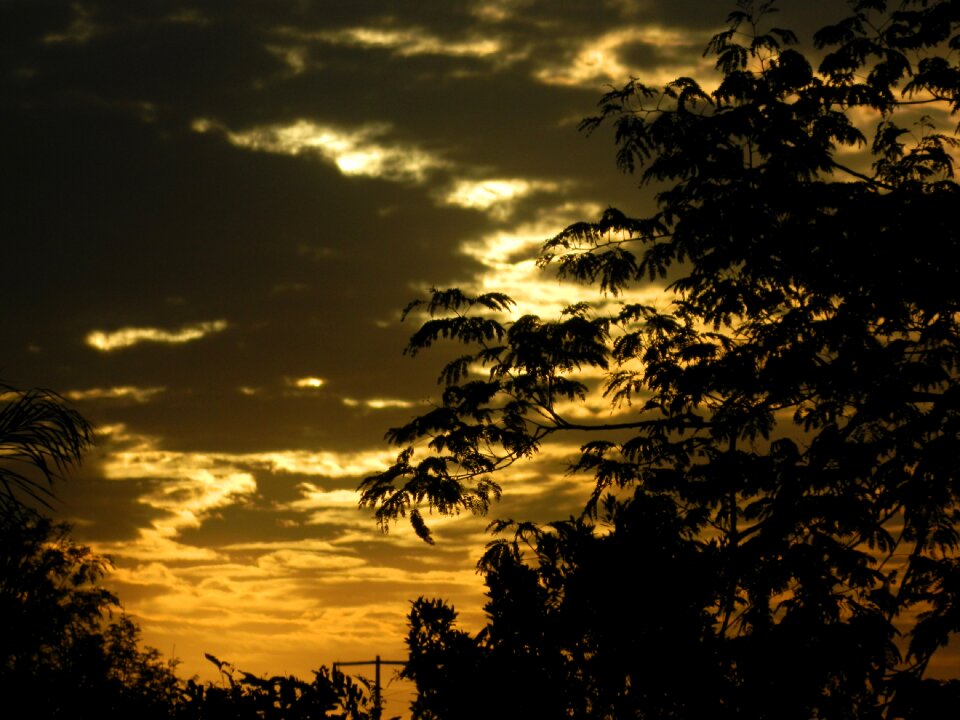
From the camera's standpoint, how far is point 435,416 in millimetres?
17891

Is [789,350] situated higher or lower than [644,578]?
higher

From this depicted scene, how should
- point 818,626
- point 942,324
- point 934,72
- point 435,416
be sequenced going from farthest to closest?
point 435,416, point 934,72, point 942,324, point 818,626

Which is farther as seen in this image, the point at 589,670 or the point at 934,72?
the point at 934,72

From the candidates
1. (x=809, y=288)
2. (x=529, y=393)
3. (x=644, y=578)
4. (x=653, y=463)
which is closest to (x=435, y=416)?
Answer: (x=529, y=393)

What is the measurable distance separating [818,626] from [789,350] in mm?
3748

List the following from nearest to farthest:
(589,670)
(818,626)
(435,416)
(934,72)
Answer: (589,670) < (818,626) < (934,72) < (435,416)

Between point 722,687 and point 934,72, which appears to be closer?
point 722,687

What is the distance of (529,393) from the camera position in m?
18.2

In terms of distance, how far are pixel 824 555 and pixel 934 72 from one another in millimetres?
7179

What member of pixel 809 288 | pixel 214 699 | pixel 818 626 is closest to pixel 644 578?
pixel 818 626

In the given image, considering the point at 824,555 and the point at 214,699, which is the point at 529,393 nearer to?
the point at 824,555

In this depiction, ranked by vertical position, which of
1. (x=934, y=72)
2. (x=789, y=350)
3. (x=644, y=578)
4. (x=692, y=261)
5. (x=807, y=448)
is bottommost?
(x=644, y=578)

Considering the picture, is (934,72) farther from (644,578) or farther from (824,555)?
(644,578)

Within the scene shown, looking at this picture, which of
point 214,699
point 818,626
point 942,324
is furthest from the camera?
point 942,324
